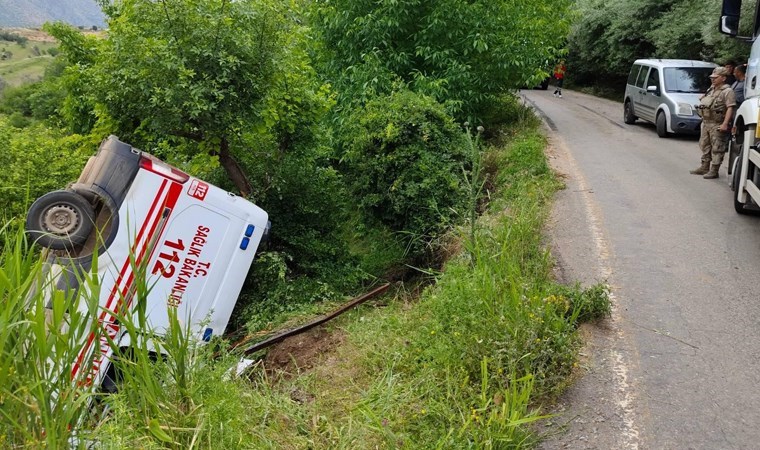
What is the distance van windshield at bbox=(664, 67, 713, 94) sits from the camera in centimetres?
1394

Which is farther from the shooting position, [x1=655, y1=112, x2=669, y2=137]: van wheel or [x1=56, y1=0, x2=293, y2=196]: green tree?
[x1=655, y1=112, x2=669, y2=137]: van wheel

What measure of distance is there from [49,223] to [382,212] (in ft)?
14.0

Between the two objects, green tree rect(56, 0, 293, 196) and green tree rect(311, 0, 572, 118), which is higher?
green tree rect(311, 0, 572, 118)

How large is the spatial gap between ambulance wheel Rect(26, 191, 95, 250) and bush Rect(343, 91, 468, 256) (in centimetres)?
377

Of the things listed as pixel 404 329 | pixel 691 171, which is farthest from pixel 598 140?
pixel 404 329

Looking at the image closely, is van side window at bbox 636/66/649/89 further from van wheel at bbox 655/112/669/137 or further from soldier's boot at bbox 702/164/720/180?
soldier's boot at bbox 702/164/720/180

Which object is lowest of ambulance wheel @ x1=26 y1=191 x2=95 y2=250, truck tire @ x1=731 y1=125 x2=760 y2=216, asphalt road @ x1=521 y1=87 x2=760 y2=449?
ambulance wheel @ x1=26 y1=191 x2=95 y2=250

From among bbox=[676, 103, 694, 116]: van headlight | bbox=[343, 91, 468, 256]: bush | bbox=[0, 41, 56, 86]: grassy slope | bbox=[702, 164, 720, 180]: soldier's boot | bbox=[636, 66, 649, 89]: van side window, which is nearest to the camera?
bbox=[343, 91, 468, 256]: bush

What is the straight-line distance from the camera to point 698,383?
397cm

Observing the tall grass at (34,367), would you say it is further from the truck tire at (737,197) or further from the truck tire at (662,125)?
the truck tire at (662,125)

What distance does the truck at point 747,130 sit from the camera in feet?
22.1

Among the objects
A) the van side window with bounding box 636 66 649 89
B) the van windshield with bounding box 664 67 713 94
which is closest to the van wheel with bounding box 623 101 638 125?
the van side window with bounding box 636 66 649 89

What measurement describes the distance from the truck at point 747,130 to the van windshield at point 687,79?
639 centimetres

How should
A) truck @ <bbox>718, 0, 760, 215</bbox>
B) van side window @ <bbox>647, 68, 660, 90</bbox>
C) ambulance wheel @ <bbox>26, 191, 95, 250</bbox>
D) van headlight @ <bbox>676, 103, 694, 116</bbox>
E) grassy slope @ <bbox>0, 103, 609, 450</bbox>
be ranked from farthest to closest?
van side window @ <bbox>647, 68, 660, 90</bbox>
van headlight @ <bbox>676, 103, 694, 116</bbox>
truck @ <bbox>718, 0, 760, 215</bbox>
ambulance wheel @ <bbox>26, 191, 95, 250</bbox>
grassy slope @ <bbox>0, 103, 609, 450</bbox>
